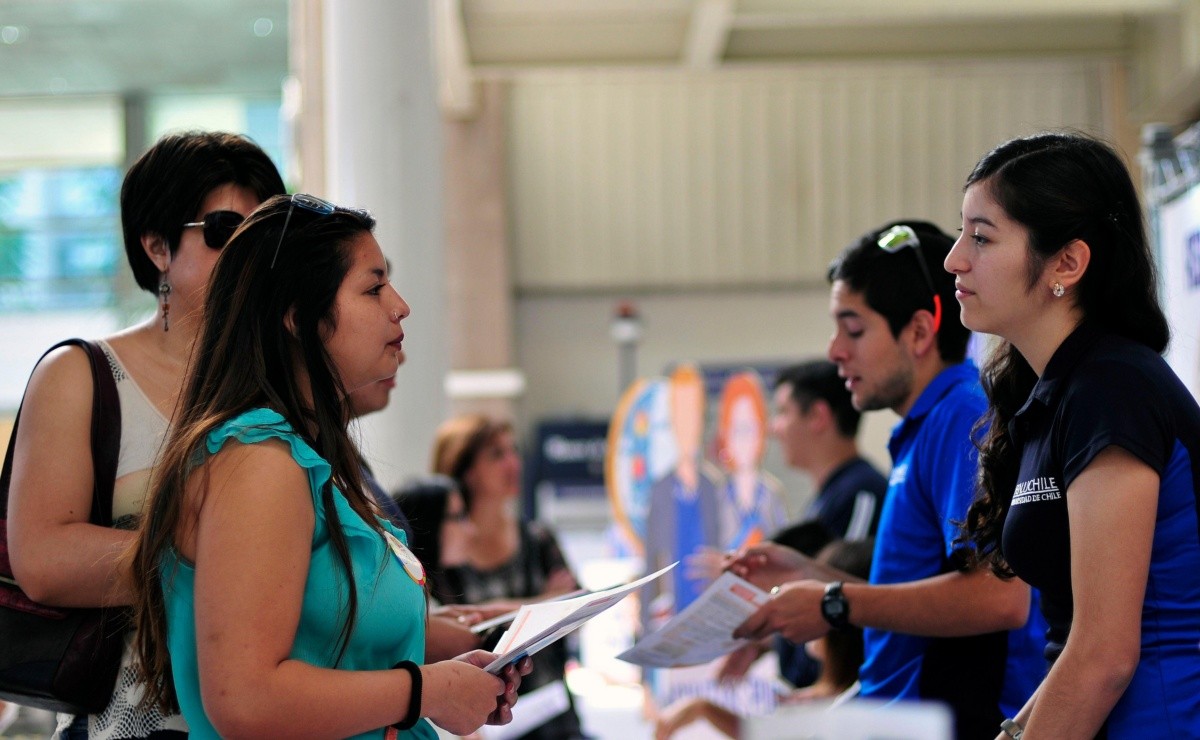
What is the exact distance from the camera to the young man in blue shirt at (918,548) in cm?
207

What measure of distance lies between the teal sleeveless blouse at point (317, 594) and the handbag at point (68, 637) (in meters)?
0.24

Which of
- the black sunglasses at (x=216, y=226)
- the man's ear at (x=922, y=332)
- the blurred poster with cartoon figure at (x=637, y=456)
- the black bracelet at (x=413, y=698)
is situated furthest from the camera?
the blurred poster with cartoon figure at (x=637, y=456)

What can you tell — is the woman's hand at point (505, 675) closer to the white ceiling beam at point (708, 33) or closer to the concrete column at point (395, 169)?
the concrete column at point (395, 169)

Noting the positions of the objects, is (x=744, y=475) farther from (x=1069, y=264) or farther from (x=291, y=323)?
(x=291, y=323)

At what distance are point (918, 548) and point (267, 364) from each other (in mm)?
1241

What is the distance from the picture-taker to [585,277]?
1212cm

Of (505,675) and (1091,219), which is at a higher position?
(1091,219)

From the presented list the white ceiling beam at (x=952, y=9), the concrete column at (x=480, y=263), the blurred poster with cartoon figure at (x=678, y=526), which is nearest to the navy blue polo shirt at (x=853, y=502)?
the blurred poster with cartoon figure at (x=678, y=526)

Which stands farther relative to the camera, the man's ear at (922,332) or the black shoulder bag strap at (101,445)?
the man's ear at (922,332)

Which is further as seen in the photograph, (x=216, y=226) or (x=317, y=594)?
(x=216, y=226)

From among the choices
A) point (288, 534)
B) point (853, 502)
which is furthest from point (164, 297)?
point (853, 502)

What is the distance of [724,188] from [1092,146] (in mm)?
10483

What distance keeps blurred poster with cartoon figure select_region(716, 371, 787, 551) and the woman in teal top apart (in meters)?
5.61

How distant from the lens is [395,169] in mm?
3863
